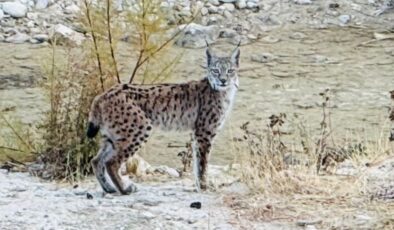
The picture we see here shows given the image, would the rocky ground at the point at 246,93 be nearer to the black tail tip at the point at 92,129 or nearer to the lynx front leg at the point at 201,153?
the lynx front leg at the point at 201,153

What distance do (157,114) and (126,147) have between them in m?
0.40

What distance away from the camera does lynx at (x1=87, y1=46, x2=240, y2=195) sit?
8117 millimetres

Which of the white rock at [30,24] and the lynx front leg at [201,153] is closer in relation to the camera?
the lynx front leg at [201,153]

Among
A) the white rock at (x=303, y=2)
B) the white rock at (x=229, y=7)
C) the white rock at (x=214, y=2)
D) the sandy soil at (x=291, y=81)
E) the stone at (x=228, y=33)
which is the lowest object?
the sandy soil at (x=291, y=81)

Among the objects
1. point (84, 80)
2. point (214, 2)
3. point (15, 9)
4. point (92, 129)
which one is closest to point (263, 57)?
point (214, 2)

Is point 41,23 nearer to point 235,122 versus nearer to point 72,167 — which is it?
point 235,122

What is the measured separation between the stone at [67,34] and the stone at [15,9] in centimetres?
95

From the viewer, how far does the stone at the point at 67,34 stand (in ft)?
47.7

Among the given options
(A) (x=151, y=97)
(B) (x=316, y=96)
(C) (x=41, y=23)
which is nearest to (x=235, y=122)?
(B) (x=316, y=96)

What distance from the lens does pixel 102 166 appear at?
822cm

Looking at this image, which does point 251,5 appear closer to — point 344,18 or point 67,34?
point 344,18

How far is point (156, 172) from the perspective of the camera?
9297mm

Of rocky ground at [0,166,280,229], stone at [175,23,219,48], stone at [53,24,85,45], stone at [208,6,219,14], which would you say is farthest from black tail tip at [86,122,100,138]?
stone at [208,6,219,14]

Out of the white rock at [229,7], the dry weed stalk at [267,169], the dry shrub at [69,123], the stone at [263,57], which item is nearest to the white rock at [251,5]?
the white rock at [229,7]
